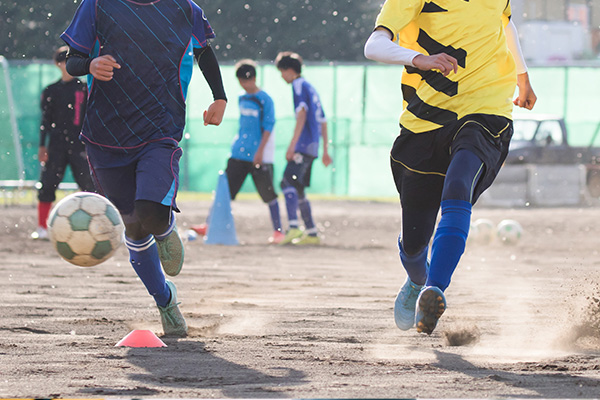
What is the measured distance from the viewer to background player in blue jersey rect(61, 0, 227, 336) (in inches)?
196

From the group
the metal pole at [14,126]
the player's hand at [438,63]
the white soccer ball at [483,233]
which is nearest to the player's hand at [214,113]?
the player's hand at [438,63]

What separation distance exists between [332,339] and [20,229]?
9085 millimetres

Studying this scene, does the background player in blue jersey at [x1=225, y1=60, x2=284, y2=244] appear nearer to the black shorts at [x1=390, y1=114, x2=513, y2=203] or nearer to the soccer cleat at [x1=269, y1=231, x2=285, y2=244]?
the soccer cleat at [x1=269, y1=231, x2=285, y2=244]

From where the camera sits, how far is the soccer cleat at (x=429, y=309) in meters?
4.02

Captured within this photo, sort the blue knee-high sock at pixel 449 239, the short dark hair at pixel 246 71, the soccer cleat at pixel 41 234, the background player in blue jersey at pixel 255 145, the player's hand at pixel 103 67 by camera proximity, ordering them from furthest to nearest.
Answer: the background player in blue jersey at pixel 255 145, the soccer cleat at pixel 41 234, the short dark hair at pixel 246 71, the player's hand at pixel 103 67, the blue knee-high sock at pixel 449 239

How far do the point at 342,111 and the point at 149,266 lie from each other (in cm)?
1967

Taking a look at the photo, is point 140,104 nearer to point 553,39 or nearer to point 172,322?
point 172,322

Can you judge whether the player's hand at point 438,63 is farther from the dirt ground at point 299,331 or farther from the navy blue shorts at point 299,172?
the navy blue shorts at point 299,172

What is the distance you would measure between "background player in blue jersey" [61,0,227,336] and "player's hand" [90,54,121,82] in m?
0.04

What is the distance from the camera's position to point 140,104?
5020mm

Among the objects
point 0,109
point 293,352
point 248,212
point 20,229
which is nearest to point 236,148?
point 20,229

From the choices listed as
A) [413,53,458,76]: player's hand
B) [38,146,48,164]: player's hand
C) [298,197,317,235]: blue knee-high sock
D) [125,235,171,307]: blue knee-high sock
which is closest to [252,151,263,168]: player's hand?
[298,197,317,235]: blue knee-high sock

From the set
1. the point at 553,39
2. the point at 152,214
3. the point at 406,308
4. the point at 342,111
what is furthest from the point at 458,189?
the point at 553,39

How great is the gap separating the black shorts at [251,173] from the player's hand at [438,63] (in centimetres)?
741
